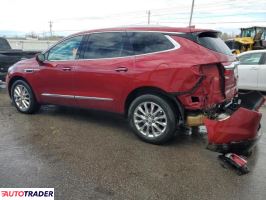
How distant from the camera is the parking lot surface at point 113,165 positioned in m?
3.64

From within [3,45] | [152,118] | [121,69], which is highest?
[121,69]

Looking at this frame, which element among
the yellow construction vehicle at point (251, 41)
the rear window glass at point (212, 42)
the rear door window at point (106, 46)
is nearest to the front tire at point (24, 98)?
the rear door window at point (106, 46)

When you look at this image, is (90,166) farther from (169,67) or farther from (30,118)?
(30,118)

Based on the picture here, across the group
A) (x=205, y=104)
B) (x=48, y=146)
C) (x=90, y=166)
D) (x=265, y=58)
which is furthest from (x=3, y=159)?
(x=265, y=58)

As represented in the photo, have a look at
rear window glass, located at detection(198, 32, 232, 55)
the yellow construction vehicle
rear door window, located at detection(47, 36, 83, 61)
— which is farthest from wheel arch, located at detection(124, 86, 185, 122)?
the yellow construction vehicle

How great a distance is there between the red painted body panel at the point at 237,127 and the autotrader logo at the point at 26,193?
2269 millimetres

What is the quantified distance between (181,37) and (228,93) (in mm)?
1197

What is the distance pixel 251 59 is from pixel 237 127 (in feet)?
20.1

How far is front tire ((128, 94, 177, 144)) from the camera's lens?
4.92 meters

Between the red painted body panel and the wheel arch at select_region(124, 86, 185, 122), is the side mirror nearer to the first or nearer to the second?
the wheel arch at select_region(124, 86, 185, 122)

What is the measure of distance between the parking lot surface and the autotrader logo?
9 centimetres

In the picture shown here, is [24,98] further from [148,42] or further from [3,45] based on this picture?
[3,45]

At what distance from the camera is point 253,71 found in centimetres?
965

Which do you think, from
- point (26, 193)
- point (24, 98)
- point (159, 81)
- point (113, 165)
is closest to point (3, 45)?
point (24, 98)
